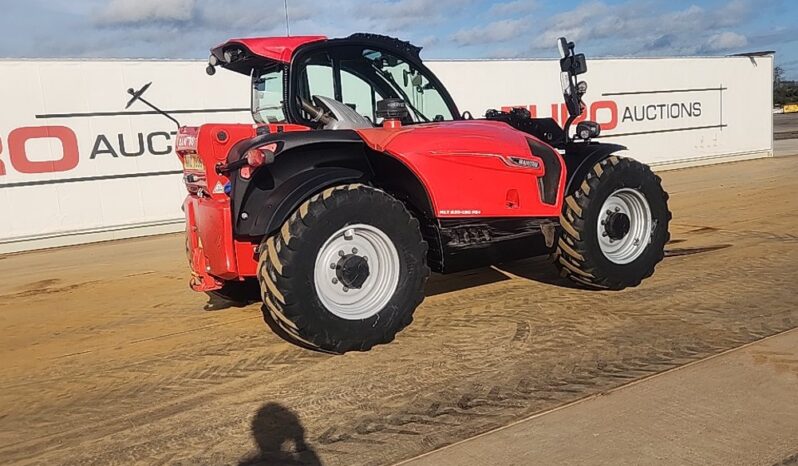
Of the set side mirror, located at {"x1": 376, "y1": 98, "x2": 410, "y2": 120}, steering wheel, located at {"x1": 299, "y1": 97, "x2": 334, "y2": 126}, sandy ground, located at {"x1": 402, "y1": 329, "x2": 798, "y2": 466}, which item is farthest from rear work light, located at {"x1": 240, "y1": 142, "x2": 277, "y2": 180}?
sandy ground, located at {"x1": 402, "y1": 329, "x2": 798, "y2": 466}

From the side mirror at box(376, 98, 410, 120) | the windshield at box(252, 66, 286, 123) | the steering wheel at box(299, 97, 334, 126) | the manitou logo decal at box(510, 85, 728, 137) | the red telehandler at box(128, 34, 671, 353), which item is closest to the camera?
the red telehandler at box(128, 34, 671, 353)

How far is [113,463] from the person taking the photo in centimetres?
333

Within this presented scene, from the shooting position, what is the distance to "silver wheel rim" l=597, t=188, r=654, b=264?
5820mm

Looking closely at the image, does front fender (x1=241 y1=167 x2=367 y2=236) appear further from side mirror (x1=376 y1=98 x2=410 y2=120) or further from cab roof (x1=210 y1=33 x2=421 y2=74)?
cab roof (x1=210 y1=33 x2=421 y2=74)

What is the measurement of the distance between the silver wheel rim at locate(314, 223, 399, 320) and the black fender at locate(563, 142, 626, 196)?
1762mm

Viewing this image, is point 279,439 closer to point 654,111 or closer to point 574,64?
Answer: point 574,64

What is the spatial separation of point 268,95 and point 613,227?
302 cm

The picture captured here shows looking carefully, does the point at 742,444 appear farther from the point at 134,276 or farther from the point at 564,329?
the point at 134,276

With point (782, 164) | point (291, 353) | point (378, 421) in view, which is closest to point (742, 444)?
point (378, 421)

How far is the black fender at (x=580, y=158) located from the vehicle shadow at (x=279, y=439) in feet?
9.96

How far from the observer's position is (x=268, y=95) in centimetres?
545

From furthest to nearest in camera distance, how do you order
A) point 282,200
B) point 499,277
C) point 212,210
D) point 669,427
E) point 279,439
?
point 499,277, point 212,210, point 282,200, point 279,439, point 669,427

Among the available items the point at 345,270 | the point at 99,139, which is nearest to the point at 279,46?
the point at 345,270

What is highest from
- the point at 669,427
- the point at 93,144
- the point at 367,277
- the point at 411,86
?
the point at 411,86
